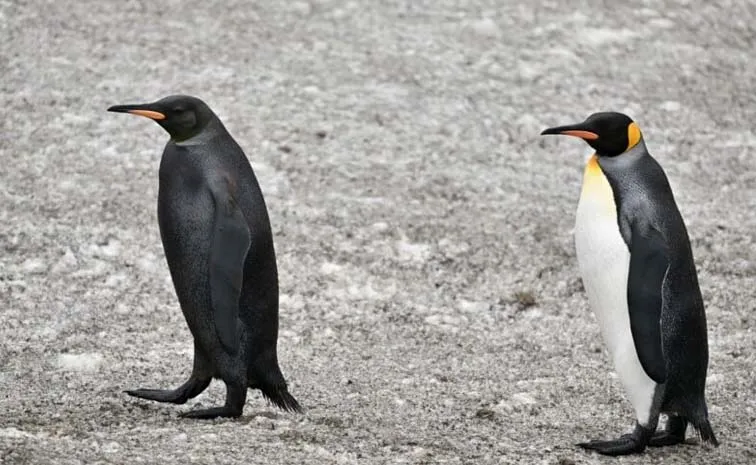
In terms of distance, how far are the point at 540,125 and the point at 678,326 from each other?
3626 mm

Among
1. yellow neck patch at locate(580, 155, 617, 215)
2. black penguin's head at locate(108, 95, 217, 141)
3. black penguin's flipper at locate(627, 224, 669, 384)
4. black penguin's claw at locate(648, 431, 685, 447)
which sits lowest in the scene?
black penguin's claw at locate(648, 431, 685, 447)

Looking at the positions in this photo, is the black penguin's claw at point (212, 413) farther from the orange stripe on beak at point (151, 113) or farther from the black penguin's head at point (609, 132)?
the black penguin's head at point (609, 132)

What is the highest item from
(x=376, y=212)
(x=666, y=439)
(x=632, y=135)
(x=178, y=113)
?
(x=178, y=113)

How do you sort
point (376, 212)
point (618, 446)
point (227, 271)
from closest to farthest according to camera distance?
point (227, 271)
point (618, 446)
point (376, 212)

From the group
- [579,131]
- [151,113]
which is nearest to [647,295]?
[579,131]

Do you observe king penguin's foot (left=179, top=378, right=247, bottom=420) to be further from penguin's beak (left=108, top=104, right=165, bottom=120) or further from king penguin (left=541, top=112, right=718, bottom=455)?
king penguin (left=541, top=112, right=718, bottom=455)

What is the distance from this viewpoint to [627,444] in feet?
13.8

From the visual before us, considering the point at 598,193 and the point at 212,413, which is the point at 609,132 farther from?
the point at 212,413

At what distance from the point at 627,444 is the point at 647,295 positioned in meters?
0.50

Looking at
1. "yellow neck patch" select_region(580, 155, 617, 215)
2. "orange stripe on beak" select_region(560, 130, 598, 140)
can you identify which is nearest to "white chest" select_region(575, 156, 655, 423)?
"yellow neck patch" select_region(580, 155, 617, 215)

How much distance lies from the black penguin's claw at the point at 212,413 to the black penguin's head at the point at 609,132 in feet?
4.57

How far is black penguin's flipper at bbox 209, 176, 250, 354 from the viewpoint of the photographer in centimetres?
405

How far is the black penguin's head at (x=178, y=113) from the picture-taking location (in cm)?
421

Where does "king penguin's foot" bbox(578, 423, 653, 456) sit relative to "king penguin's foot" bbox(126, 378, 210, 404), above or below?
below
